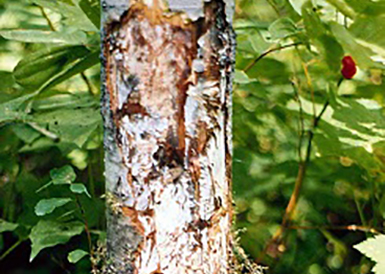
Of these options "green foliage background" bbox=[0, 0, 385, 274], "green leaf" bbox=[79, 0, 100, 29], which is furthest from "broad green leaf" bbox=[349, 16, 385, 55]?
"green leaf" bbox=[79, 0, 100, 29]

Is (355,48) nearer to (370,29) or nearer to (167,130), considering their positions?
(370,29)

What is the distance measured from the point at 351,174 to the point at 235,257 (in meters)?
0.88

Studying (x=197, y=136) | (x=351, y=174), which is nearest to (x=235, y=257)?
(x=197, y=136)

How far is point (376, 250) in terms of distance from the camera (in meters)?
1.23

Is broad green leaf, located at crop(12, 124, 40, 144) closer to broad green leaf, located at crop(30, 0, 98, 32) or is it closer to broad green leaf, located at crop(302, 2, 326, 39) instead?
broad green leaf, located at crop(30, 0, 98, 32)

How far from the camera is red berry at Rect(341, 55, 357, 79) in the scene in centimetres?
153

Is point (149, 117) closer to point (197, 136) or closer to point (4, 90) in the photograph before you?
point (197, 136)

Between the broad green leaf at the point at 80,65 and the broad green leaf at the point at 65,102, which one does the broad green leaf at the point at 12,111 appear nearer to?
the broad green leaf at the point at 65,102

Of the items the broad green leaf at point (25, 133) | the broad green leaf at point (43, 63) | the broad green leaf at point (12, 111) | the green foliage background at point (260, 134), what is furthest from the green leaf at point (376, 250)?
the broad green leaf at point (25, 133)

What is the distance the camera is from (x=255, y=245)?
1940 millimetres

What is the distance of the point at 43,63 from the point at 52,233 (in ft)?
1.41

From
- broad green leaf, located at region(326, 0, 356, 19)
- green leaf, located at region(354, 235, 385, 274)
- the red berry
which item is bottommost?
green leaf, located at region(354, 235, 385, 274)

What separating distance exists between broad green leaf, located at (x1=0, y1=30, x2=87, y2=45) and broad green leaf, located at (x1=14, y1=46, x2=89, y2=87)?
25 mm

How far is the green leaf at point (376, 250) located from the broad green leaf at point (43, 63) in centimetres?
74
